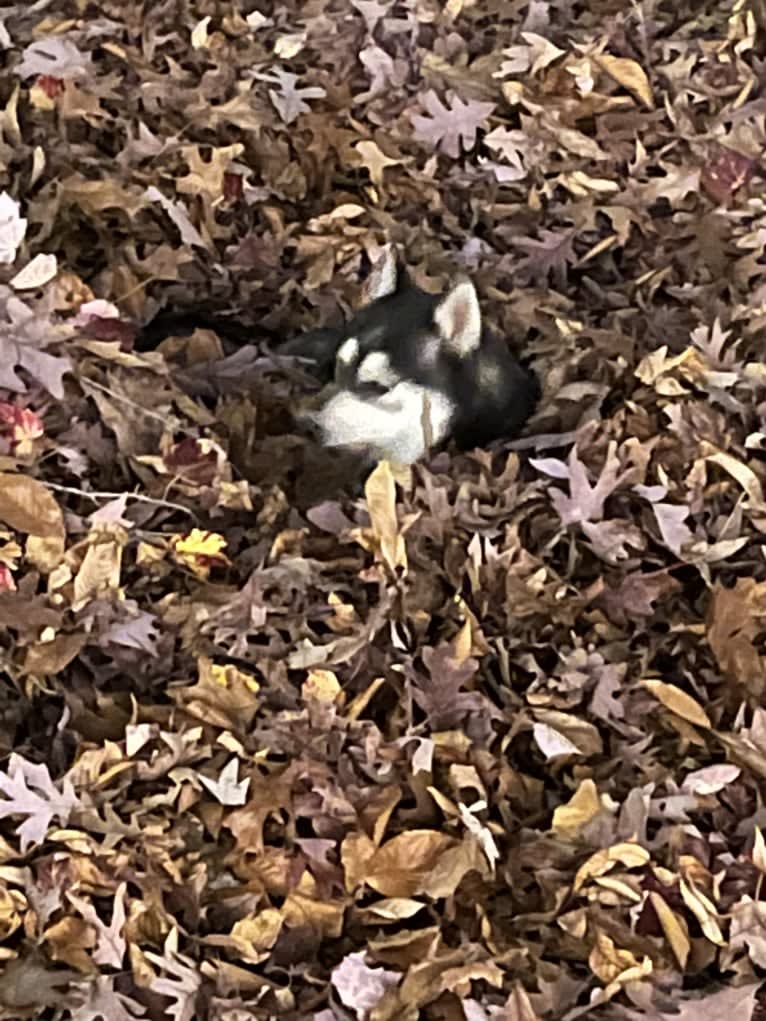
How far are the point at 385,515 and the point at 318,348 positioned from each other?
281 mm

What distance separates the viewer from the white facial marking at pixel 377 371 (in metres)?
1.60

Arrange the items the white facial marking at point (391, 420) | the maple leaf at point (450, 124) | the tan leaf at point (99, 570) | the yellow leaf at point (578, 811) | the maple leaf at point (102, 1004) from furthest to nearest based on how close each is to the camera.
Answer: the maple leaf at point (450, 124)
the white facial marking at point (391, 420)
the tan leaf at point (99, 570)
the yellow leaf at point (578, 811)
the maple leaf at point (102, 1004)

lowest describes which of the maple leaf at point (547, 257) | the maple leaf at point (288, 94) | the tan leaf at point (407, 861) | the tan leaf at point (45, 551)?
the tan leaf at point (407, 861)

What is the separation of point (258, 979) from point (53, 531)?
50 cm

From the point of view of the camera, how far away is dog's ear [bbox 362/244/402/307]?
5.49 ft

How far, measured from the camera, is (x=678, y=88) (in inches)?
81.4

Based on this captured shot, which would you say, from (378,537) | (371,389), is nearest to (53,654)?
(378,537)

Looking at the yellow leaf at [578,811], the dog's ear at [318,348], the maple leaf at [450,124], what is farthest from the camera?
the maple leaf at [450,124]

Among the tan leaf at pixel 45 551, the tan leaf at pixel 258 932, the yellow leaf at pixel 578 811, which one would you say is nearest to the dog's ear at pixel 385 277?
the tan leaf at pixel 45 551

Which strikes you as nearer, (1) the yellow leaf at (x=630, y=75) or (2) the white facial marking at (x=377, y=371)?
(2) the white facial marking at (x=377, y=371)

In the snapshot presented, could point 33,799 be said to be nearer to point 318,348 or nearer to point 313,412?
point 313,412

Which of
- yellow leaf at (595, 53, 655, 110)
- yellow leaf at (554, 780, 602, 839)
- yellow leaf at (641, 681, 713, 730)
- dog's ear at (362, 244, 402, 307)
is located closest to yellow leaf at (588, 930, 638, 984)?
yellow leaf at (554, 780, 602, 839)

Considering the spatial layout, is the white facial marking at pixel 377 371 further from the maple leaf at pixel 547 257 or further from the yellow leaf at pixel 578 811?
the yellow leaf at pixel 578 811

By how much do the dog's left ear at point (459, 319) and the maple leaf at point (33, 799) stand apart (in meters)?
0.62
